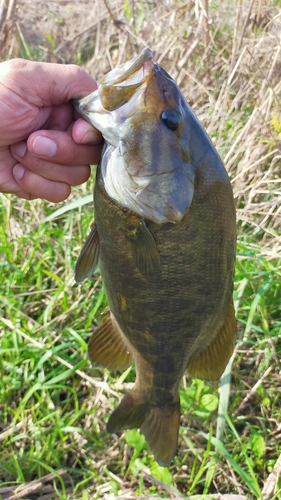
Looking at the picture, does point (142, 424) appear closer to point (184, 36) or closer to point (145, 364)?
point (145, 364)

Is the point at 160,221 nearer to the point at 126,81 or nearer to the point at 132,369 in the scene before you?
the point at 126,81

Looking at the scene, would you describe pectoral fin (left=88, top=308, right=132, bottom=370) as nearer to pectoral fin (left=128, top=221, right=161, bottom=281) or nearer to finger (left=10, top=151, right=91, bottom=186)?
pectoral fin (left=128, top=221, right=161, bottom=281)

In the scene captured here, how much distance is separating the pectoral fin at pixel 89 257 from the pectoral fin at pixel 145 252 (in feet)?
0.60

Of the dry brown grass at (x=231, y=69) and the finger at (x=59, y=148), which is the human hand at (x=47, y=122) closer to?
the finger at (x=59, y=148)

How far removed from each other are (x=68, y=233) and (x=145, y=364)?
163 cm

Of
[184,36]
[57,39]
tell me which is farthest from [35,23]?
[184,36]

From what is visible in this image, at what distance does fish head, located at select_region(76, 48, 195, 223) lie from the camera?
4.29 feet

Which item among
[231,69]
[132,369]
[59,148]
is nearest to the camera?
[59,148]

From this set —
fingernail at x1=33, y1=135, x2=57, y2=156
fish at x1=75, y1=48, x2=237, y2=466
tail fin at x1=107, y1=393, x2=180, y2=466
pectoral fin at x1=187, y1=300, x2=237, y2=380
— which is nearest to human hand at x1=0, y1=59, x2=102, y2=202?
fingernail at x1=33, y1=135, x2=57, y2=156

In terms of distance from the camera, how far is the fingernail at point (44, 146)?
1.68m

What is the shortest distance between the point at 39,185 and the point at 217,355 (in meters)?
0.98

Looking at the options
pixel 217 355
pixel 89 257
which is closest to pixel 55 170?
pixel 89 257

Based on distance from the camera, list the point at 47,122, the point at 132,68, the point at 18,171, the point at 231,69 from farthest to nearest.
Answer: the point at 231,69 < the point at 18,171 < the point at 47,122 < the point at 132,68

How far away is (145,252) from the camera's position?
4.68 feet
